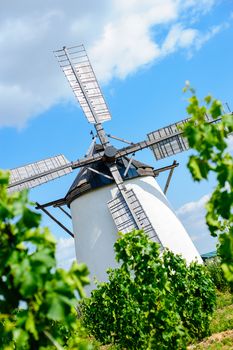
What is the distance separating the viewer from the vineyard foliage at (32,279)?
8.68ft

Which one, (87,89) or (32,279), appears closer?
(32,279)

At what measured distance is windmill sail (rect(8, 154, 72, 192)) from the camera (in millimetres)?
16266

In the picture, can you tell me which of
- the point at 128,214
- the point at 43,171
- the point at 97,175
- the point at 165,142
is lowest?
the point at 128,214

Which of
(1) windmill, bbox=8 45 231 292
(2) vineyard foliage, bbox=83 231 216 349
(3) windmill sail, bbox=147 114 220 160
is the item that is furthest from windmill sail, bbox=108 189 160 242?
(2) vineyard foliage, bbox=83 231 216 349

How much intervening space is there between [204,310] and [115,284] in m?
2.11

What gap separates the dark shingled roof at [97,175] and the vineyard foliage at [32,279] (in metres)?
12.8

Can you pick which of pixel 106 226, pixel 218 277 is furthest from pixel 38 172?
pixel 218 277

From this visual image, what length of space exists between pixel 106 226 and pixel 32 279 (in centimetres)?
1312

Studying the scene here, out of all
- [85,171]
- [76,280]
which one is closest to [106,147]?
[85,171]

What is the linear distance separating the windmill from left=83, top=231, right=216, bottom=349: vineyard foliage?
12.0ft

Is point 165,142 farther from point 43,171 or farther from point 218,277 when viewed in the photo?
point 218,277

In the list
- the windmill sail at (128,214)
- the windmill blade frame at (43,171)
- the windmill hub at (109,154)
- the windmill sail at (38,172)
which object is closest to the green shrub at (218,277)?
the windmill sail at (128,214)

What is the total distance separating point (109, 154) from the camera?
15.7 metres

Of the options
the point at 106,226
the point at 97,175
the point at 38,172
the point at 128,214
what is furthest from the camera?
the point at 38,172
